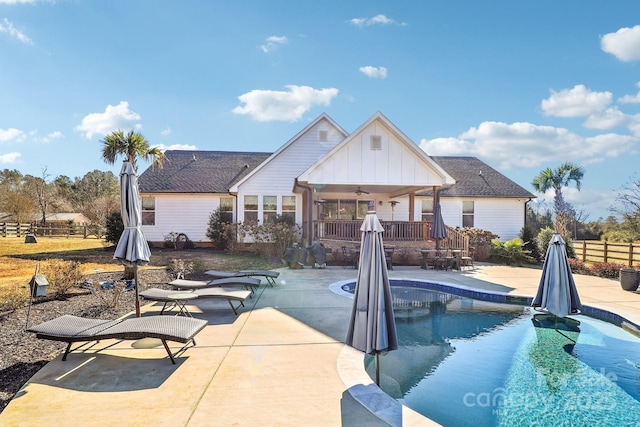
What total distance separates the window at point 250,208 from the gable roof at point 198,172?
5.01 ft

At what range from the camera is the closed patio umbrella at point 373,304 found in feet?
13.5

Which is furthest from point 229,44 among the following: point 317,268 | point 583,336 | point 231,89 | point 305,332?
point 583,336

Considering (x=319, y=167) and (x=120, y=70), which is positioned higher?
(x=120, y=70)

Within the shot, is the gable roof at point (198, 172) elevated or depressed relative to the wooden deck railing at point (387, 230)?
elevated

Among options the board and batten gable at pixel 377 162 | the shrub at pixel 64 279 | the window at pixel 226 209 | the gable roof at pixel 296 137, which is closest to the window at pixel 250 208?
the gable roof at pixel 296 137

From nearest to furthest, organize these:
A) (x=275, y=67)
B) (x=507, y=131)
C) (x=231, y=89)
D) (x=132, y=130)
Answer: (x=132, y=130)
(x=275, y=67)
(x=231, y=89)
(x=507, y=131)

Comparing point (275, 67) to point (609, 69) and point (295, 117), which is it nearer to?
point (295, 117)

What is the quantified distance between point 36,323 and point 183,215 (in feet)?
50.8

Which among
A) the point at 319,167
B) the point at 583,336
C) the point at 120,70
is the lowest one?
the point at 583,336

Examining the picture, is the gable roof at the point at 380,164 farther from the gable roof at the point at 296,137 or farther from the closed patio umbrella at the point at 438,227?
the gable roof at the point at 296,137

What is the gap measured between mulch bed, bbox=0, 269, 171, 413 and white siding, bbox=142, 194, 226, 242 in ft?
36.0

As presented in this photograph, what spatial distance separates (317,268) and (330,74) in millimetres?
8419

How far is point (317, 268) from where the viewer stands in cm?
1439

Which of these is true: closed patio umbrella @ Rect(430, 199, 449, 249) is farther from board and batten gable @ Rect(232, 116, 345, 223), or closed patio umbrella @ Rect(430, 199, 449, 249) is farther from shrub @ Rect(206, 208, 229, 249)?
shrub @ Rect(206, 208, 229, 249)
